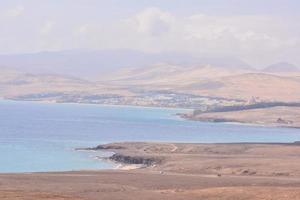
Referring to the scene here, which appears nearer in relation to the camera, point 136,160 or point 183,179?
point 183,179

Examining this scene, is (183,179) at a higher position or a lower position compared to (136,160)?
lower

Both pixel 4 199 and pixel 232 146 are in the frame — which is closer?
pixel 4 199

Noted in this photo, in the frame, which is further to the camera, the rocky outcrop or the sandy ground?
the rocky outcrop

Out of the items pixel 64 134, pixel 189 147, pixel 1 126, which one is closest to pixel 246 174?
pixel 189 147

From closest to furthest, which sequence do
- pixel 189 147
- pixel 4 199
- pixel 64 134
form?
1. pixel 4 199
2. pixel 189 147
3. pixel 64 134

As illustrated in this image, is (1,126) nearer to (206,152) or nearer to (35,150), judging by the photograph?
(35,150)

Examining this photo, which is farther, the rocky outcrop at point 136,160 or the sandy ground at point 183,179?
the rocky outcrop at point 136,160

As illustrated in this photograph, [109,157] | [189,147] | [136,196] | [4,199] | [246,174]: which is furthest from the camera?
[189,147]
